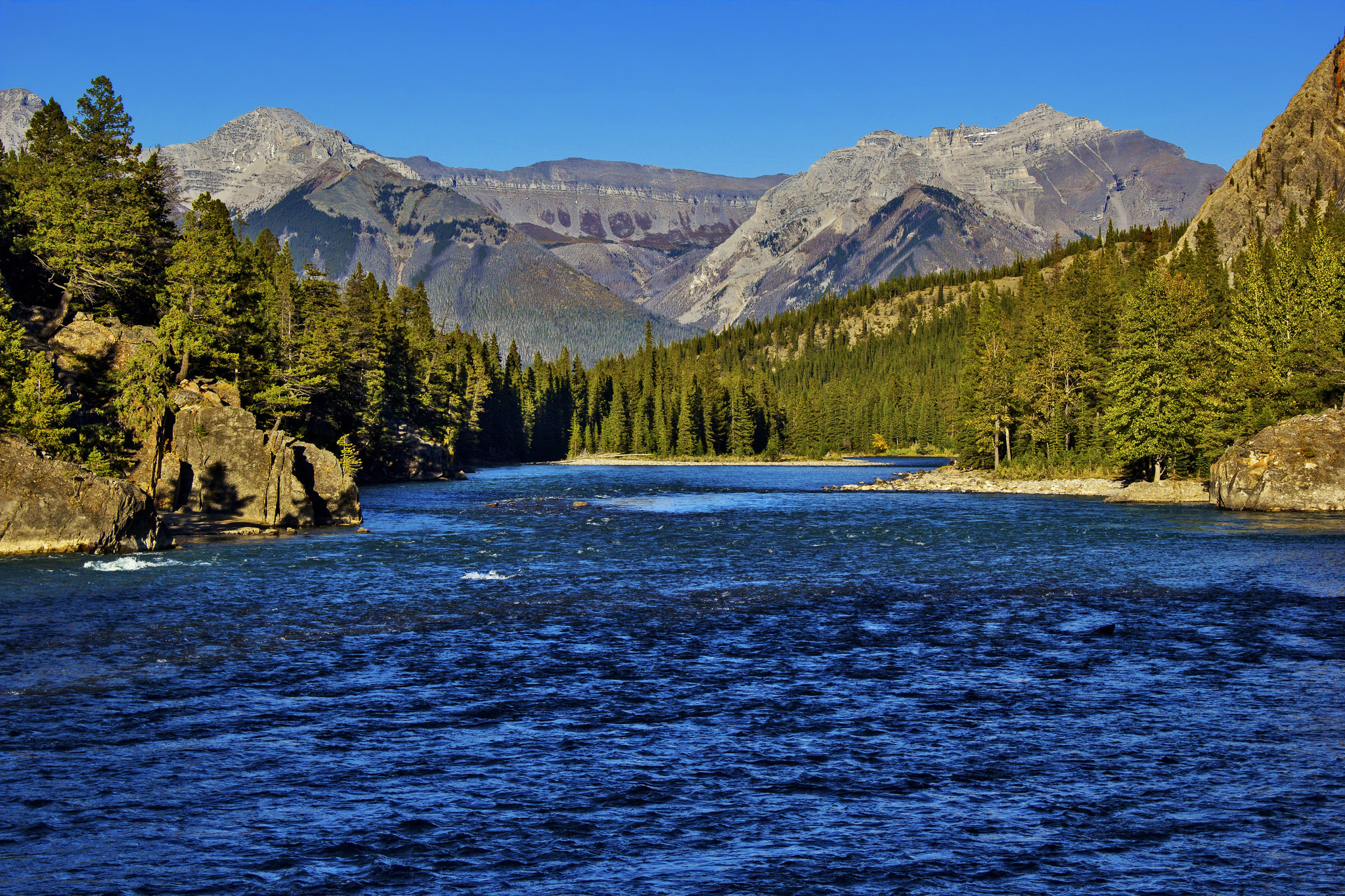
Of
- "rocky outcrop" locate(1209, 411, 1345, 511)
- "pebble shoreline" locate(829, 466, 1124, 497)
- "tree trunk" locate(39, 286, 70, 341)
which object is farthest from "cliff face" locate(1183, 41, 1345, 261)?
"tree trunk" locate(39, 286, 70, 341)

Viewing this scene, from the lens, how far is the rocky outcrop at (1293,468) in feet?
231

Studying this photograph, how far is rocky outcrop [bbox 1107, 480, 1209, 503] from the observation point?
8269cm

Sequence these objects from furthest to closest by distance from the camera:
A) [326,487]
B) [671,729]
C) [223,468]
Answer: [326,487] < [223,468] < [671,729]

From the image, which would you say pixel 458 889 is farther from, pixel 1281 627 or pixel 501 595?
pixel 1281 627

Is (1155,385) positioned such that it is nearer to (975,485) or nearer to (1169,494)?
(1169,494)

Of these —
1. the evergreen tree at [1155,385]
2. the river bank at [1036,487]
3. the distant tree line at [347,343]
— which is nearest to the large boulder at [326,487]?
the distant tree line at [347,343]

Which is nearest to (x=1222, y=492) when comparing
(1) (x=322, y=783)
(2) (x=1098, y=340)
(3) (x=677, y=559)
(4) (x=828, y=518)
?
(4) (x=828, y=518)

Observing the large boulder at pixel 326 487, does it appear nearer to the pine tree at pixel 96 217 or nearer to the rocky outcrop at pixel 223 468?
the rocky outcrop at pixel 223 468

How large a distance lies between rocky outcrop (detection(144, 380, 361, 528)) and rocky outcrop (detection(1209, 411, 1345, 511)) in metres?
68.9

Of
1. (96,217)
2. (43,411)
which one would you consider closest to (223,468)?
(43,411)

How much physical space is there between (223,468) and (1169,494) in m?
75.8

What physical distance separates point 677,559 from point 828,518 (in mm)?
26473

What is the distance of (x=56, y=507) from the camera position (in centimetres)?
4659

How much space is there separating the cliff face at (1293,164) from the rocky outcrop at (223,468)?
16868 cm
